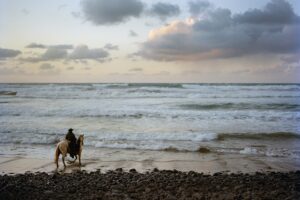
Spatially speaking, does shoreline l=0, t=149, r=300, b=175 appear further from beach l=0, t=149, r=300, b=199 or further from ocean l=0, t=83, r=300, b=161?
ocean l=0, t=83, r=300, b=161

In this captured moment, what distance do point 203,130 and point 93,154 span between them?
214 inches

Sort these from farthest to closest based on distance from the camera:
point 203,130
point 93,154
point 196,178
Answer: point 203,130, point 93,154, point 196,178

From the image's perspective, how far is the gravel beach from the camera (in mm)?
6438

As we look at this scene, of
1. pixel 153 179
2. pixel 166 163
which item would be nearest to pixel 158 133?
pixel 166 163

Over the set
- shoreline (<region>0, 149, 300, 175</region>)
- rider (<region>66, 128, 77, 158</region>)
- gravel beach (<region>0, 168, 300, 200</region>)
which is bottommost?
shoreline (<region>0, 149, 300, 175</region>)

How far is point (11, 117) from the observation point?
19.7m

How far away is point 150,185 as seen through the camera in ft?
23.4

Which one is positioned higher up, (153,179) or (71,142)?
(71,142)

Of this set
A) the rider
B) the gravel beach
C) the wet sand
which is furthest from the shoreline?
the gravel beach

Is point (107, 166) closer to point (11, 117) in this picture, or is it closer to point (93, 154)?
point (93, 154)

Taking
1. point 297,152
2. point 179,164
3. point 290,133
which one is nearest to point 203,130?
point 290,133

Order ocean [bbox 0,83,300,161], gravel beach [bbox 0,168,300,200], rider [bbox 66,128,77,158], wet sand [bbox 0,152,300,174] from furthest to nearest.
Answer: ocean [bbox 0,83,300,161] < rider [bbox 66,128,77,158] < wet sand [bbox 0,152,300,174] < gravel beach [bbox 0,168,300,200]

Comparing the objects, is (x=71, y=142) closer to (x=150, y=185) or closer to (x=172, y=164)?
(x=172, y=164)

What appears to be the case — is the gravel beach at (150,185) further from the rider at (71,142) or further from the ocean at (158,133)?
the ocean at (158,133)
